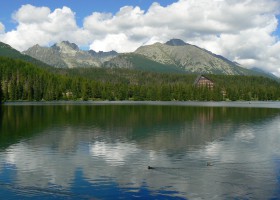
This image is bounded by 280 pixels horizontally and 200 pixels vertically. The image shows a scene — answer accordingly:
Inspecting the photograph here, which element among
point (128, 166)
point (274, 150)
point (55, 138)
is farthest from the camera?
point (55, 138)

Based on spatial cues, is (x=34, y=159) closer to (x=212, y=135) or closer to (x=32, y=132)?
(x=32, y=132)

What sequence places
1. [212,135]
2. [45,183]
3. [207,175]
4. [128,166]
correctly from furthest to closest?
[212,135] → [128,166] → [207,175] → [45,183]

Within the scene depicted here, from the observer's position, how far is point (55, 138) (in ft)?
241

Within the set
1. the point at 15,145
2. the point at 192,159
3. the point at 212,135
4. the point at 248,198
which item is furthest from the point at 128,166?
the point at 212,135

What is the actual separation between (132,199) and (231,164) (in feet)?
68.3

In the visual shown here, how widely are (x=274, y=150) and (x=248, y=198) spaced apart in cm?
3069

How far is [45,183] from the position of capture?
3922 centimetres

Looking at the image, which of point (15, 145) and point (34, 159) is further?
point (15, 145)

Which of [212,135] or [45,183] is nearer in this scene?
[45,183]

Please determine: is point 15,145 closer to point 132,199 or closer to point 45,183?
point 45,183

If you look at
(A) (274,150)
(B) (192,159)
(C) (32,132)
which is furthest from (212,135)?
(C) (32,132)

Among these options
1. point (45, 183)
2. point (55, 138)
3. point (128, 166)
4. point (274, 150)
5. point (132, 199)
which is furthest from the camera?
point (55, 138)

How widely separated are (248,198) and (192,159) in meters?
18.6

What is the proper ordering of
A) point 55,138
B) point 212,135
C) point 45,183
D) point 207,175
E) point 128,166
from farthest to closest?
point 212,135 → point 55,138 → point 128,166 → point 207,175 → point 45,183
